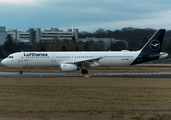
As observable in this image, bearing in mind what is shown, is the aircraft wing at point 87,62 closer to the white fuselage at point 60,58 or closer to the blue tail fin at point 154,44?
the white fuselage at point 60,58

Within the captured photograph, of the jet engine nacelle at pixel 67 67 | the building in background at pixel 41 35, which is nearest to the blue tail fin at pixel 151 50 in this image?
the jet engine nacelle at pixel 67 67

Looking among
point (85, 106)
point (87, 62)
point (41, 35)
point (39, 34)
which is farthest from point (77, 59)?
point (41, 35)

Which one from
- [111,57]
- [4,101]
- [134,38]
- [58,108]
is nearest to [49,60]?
[111,57]

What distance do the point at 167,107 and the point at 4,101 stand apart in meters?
8.69

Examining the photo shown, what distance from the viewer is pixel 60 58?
112ft

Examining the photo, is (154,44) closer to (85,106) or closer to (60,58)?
(60,58)

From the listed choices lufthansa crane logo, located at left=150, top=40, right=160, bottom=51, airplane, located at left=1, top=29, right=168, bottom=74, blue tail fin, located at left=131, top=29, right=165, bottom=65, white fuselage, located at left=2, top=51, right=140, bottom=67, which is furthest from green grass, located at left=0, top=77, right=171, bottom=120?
lufthansa crane logo, located at left=150, top=40, right=160, bottom=51

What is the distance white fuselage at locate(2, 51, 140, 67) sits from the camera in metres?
34.0

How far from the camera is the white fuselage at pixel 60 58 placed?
33969 mm

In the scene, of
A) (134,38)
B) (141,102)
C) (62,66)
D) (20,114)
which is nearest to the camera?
(20,114)

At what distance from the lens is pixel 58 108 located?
39.8 ft

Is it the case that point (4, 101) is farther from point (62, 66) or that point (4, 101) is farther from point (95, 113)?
point (62, 66)

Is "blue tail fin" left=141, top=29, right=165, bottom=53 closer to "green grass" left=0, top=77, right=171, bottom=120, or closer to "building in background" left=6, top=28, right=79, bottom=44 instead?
"green grass" left=0, top=77, right=171, bottom=120

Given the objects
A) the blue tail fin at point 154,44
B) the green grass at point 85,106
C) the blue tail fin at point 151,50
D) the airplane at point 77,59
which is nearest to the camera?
the green grass at point 85,106
